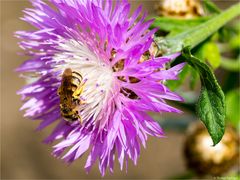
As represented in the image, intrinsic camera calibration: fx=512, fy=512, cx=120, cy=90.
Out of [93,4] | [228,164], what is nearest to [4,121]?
[228,164]

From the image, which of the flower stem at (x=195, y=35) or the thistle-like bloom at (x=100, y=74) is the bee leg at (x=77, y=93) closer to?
the thistle-like bloom at (x=100, y=74)

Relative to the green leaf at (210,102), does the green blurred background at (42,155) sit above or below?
below

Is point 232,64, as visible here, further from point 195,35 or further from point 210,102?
point 210,102

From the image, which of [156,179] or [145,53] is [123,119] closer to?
[145,53]

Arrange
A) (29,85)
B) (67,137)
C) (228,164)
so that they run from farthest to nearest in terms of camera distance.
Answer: (228,164), (29,85), (67,137)

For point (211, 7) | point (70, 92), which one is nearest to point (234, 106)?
point (211, 7)

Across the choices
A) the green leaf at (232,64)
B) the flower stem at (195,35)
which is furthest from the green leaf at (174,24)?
the green leaf at (232,64)
